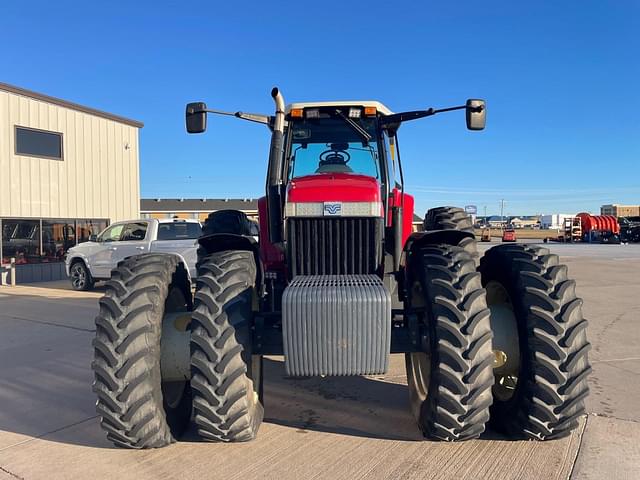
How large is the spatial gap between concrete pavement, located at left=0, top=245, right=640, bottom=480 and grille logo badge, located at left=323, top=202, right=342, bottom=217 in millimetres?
1674

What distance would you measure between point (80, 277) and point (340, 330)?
463 inches

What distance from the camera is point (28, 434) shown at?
3.75 meters

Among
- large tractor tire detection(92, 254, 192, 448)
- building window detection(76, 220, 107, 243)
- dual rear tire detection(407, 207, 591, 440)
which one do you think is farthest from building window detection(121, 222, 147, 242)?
dual rear tire detection(407, 207, 591, 440)

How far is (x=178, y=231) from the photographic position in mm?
12438

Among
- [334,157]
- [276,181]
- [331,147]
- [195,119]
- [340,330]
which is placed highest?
[195,119]

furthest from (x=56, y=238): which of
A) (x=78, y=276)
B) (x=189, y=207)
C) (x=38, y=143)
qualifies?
(x=189, y=207)

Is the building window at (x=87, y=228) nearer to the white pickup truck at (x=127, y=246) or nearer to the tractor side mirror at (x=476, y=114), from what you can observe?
the white pickup truck at (x=127, y=246)

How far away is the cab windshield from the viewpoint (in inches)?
181

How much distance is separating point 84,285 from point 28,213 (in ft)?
10.8

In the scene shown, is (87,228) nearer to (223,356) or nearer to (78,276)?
(78,276)

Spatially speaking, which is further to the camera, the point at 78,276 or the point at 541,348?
the point at 78,276

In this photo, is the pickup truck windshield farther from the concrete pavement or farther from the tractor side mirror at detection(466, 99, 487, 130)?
the tractor side mirror at detection(466, 99, 487, 130)

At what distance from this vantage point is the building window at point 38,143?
13837 mm

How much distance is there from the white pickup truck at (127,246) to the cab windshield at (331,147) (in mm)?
7859
